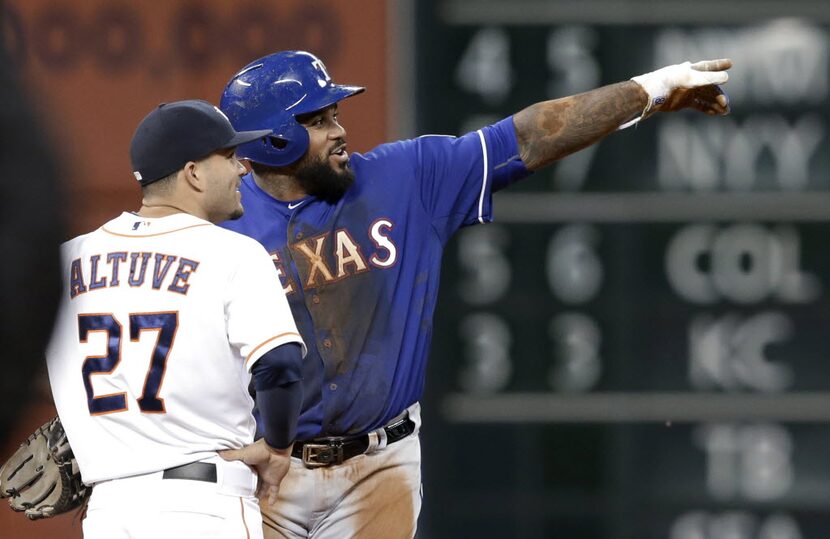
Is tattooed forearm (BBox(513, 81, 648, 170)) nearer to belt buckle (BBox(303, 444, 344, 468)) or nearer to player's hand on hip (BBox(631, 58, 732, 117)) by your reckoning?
player's hand on hip (BBox(631, 58, 732, 117))

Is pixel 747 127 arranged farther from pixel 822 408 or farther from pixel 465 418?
pixel 465 418

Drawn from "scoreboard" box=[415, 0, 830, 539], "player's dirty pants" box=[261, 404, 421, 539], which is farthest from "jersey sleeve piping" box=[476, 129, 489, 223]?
"scoreboard" box=[415, 0, 830, 539]

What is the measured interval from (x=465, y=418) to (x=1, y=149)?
13.3 feet

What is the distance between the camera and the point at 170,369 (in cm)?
219

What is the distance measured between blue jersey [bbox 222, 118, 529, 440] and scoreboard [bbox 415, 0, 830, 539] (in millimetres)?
1451

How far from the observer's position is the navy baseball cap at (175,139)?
2.34 m

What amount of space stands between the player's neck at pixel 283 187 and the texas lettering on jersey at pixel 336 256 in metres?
0.14

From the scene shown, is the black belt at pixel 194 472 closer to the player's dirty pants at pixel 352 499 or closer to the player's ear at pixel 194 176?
the player's ear at pixel 194 176

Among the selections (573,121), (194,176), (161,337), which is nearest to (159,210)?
(194,176)

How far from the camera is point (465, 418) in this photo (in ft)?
15.2

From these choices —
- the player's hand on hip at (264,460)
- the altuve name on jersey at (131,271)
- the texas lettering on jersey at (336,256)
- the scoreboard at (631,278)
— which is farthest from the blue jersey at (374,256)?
the scoreboard at (631,278)

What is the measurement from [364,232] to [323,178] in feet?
0.52

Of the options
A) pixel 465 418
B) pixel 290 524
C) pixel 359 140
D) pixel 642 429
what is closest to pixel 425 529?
pixel 465 418

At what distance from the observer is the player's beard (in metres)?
3.05
